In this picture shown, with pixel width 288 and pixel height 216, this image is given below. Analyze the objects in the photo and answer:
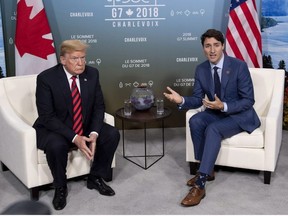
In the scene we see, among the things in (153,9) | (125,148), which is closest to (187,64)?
(153,9)

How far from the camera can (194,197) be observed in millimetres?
3223

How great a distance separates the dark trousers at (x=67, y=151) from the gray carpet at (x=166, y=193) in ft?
0.59

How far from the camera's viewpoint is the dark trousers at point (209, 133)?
3.37m

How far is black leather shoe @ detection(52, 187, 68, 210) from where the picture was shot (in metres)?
3.19

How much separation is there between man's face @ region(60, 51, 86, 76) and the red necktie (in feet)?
0.35

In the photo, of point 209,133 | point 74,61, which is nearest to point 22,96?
point 74,61

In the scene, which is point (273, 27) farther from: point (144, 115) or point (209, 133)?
point (209, 133)

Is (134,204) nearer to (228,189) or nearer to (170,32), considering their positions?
(228,189)

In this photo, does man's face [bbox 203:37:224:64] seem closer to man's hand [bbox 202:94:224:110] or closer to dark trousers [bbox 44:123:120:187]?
man's hand [bbox 202:94:224:110]

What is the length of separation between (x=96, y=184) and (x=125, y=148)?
3.70 ft

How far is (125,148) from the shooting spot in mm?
4578

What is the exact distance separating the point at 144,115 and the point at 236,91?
0.83 m

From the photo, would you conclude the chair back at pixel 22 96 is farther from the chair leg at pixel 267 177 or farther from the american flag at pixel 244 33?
the american flag at pixel 244 33

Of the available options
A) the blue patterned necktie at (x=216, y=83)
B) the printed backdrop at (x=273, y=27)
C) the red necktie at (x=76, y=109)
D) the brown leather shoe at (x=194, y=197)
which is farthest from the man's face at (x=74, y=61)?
the printed backdrop at (x=273, y=27)
